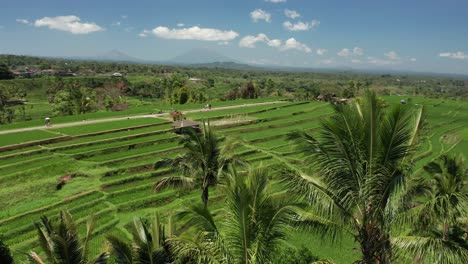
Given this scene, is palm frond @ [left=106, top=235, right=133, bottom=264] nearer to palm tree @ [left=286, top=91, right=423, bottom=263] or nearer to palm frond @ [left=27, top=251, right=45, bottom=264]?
palm frond @ [left=27, top=251, right=45, bottom=264]

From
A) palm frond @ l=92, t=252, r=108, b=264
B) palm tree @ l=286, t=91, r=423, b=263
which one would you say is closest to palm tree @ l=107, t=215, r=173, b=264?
palm frond @ l=92, t=252, r=108, b=264

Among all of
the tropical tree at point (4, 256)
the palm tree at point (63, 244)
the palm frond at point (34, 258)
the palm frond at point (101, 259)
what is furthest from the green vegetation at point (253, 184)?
the tropical tree at point (4, 256)

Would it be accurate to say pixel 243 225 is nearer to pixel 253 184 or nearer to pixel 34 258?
pixel 253 184

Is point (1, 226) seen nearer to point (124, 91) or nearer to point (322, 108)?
point (322, 108)

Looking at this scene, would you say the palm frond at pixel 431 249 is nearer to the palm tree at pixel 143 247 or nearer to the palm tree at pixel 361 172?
the palm tree at pixel 361 172

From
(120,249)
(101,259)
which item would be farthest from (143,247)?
(101,259)

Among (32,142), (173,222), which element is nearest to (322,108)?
(32,142)
